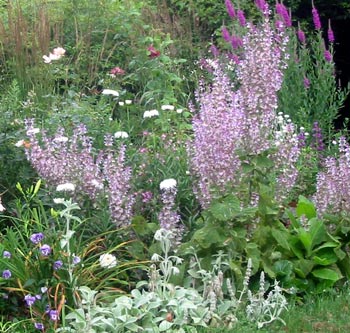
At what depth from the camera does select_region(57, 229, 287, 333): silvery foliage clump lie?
427 centimetres

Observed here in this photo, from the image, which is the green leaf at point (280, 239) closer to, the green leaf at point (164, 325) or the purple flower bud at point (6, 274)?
→ the green leaf at point (164, 325)

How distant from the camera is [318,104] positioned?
8.27 metres

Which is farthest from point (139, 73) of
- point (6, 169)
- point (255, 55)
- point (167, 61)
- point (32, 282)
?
point (32, 282)

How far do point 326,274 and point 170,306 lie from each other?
1.23 metres

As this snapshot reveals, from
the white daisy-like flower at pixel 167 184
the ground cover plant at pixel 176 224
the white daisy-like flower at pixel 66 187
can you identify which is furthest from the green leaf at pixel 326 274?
the white daisy-like flower at pixel 66 187

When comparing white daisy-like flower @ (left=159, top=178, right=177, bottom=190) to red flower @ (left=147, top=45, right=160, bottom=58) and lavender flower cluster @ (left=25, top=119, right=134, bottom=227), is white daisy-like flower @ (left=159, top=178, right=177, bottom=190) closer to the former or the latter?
lavender flower cluster @ (left=25, top=119, right=134, bottom=227)

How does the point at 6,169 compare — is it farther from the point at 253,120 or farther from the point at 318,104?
the point at 318,104

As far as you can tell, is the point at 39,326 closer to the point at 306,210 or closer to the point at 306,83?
the point at 306,210

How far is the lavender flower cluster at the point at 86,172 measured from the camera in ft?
16.7

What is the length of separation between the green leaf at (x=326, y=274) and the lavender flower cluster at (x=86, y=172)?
1298 mm

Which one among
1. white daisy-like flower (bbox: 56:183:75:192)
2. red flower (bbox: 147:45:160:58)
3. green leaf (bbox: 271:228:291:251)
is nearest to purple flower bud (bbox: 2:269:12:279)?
white daisy-like flower (bbox: 56:183:75:192)

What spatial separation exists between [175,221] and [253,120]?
821 mm

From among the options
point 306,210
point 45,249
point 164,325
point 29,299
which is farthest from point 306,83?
point 29,299

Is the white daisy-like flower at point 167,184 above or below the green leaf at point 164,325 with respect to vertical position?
above
